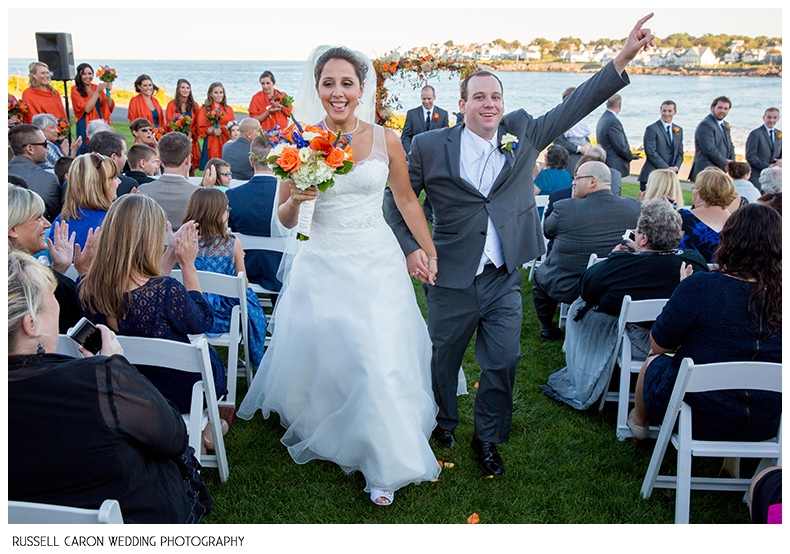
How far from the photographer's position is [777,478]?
2.65 metres

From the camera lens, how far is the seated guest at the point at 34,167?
6.16 metres

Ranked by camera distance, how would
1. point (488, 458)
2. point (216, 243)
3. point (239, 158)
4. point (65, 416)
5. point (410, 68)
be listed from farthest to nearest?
point (410, 68) < point (239, 158) < point (216, 243) < point (488, 458) < point (65, 416)

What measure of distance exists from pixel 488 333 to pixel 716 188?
8.45ft

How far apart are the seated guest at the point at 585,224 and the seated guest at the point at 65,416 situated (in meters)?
3.92

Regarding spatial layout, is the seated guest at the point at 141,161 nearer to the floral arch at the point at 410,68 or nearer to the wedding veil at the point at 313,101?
the wedding veil at the point at 313,101

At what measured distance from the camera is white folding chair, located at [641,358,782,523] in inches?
119

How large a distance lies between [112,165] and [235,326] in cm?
153

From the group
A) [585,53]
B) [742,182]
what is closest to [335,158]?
[742,182]

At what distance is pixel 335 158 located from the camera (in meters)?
3.25

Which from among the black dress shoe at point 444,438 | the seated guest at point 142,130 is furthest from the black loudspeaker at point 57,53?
the black dress shoe at point 444,438

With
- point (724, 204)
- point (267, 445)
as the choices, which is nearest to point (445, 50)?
point (724, 204)

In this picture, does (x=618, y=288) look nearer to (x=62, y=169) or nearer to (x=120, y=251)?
(x=120, y=251)

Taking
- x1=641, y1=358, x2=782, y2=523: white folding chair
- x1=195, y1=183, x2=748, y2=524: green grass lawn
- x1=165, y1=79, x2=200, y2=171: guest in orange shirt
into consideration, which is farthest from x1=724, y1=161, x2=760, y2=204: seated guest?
x1=165, y1=79, x2=200, y2=171: guest in orange shirt
